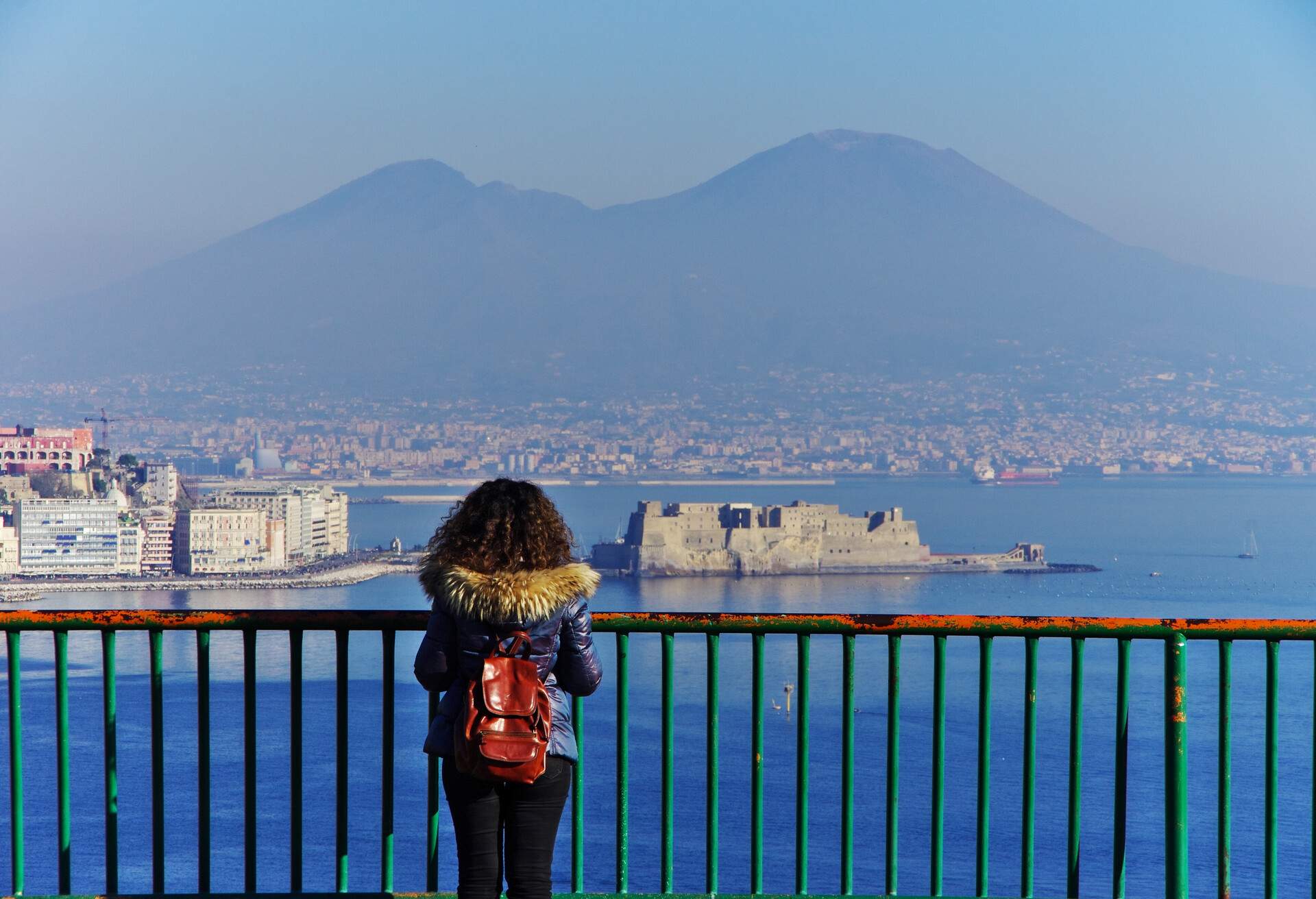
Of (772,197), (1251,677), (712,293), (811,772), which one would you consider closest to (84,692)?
(811,772)

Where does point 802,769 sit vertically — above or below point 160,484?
above

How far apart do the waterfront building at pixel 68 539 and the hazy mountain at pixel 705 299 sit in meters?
79.3

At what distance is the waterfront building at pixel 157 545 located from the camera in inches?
2549

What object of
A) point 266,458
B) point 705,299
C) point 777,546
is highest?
point 705,299

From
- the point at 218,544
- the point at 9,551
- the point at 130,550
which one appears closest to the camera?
the point at 9,551

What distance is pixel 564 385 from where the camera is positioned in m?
146

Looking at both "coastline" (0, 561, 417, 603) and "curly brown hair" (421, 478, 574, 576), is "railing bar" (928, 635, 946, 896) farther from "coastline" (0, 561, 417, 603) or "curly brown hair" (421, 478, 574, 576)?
"coastline" (0, 561, 417, 603)

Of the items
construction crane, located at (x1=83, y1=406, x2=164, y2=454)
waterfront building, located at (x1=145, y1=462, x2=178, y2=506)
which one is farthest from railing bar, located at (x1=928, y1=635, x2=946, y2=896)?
construction crane, located at (x1=83, y1=406, x2=164, y2=454)

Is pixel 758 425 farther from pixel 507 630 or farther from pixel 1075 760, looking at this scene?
pixel 507 630

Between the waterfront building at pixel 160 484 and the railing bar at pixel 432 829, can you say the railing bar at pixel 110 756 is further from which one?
the waterfront building at pixel 160 484

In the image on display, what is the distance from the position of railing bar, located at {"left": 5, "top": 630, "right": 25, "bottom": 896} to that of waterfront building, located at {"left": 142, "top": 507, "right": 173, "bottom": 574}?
65.3 meters

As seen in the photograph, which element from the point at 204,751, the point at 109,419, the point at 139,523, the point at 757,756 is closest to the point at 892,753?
the point at 757,756

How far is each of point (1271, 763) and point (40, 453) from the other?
84614 mm

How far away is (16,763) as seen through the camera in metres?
2.18
